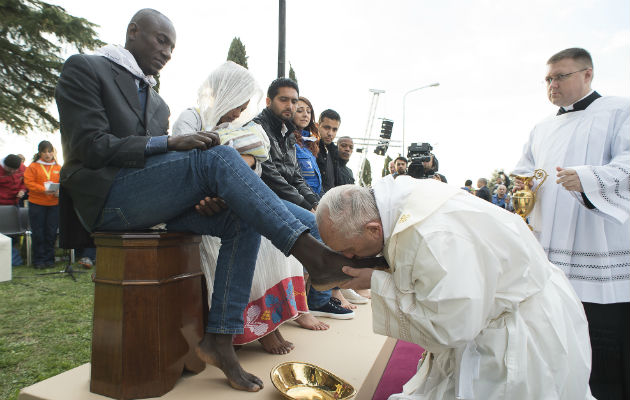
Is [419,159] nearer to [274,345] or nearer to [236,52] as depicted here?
[274,345]

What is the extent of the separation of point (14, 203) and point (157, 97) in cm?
675

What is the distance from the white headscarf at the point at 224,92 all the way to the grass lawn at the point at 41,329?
190 cm

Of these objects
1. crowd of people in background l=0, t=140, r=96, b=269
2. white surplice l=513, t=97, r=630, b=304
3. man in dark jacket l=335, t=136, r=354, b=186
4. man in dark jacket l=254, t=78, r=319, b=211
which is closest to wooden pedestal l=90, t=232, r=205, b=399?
man in dark jacket l=254, t=78, r=319, b=211

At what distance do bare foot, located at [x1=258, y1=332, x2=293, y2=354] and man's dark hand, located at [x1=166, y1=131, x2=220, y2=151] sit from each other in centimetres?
124

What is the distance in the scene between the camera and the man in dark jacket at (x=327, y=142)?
4.88 meters

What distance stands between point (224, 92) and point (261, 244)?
104 cm

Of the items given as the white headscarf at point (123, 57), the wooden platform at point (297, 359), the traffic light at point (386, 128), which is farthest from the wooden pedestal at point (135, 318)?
the traffic light at point (386, 128)

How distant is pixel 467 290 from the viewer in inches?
50.5

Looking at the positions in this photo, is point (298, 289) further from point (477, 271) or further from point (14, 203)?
point (14, 203)

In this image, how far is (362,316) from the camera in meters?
3.39

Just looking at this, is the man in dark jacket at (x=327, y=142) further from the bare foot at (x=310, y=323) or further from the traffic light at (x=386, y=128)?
the traffic light at (x=386, y=128)

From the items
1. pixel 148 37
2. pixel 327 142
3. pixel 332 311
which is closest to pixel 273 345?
pixel 332 311

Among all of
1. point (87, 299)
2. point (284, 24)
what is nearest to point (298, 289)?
point (87, 299)

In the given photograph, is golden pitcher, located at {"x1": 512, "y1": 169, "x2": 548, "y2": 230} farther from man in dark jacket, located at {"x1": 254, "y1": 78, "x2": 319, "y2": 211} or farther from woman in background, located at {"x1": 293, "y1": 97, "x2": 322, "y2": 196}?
woman in background, located at {"x1": 293, "y1": 97, "x2": 322, "y2": 196}
